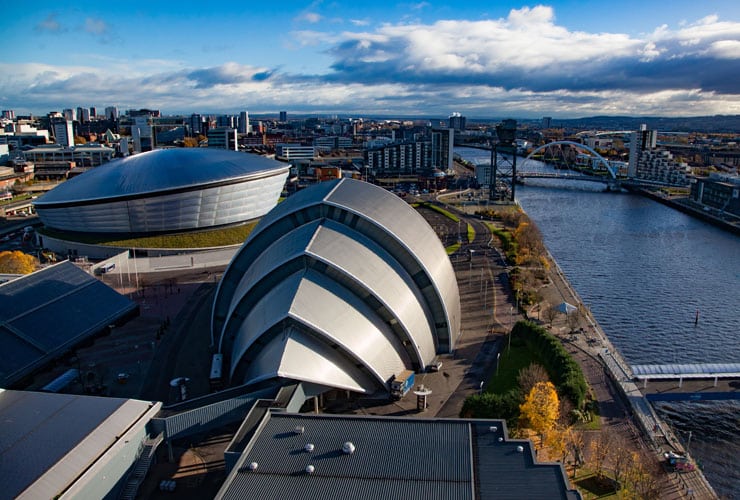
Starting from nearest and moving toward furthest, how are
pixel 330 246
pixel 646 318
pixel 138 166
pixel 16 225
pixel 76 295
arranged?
pixel 330 246 → pixel 76 295 → pixel 646 318 → pixel 138 166 → pixel 16 225

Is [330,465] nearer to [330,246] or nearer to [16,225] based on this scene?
[330,246]

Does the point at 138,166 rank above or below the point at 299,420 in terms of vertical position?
above

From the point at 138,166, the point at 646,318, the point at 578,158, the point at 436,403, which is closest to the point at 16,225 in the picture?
the point at 138,166

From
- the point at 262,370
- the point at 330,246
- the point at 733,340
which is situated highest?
the point at 330,246

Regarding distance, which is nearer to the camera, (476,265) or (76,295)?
(76,295)

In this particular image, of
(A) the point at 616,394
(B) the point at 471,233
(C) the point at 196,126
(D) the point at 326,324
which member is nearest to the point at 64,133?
(C) the point at 196,126

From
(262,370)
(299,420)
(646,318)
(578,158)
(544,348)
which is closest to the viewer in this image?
(299,420)

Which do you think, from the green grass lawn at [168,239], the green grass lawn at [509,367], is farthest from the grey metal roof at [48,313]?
the green grass lawn at [509,367]

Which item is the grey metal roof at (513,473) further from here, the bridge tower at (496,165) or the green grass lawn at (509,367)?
the bridge tower at (496,165)
